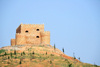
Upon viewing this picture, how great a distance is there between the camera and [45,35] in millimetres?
58219

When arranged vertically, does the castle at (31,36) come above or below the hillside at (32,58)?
above

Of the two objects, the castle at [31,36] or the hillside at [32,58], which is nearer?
the hillside at [32,58]

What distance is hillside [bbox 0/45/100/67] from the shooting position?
142 ft

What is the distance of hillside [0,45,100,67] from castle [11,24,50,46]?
2.84m

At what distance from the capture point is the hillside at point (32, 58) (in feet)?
142

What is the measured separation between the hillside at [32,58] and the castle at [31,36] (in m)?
2.84

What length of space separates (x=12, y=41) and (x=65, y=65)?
70.7 ft

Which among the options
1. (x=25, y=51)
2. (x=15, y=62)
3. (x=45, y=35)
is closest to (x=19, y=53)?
(x=25, y=51)

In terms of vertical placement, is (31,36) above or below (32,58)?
above

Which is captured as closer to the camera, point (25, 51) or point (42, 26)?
point (25, 51)

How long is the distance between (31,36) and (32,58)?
507 inches

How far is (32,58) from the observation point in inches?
1839

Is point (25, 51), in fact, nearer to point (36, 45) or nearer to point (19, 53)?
point (19, 53)

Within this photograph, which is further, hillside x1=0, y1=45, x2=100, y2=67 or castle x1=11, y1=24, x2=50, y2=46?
castle x1=11, y1=24, x2=50, y2=46
